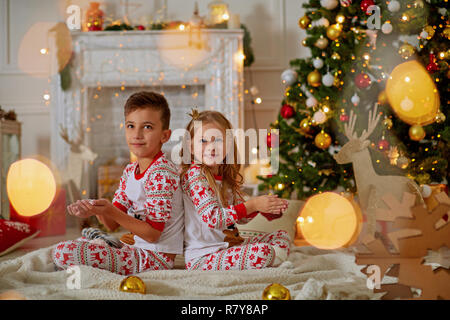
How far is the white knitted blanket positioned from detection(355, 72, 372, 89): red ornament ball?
136cm

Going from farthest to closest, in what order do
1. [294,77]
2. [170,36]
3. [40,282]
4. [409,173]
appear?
[170,36] → [294,77] → [409,173] → [40,282]

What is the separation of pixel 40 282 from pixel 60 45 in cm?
268

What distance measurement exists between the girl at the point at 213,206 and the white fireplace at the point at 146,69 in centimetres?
206

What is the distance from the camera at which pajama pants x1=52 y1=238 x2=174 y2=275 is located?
1.38m

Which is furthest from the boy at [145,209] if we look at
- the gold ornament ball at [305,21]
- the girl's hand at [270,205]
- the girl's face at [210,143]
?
the gold ornament ball at [305,21]

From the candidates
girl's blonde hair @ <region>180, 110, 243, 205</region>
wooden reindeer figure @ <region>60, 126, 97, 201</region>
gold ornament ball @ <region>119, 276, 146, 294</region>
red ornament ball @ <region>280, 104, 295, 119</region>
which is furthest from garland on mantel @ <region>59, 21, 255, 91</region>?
gold ornament ball @ <region>119, 276, 146, 294</region>

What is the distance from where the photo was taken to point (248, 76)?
12.7 feet

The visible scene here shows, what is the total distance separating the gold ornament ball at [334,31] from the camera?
102 inches

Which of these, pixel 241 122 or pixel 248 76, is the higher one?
pixel 248 76

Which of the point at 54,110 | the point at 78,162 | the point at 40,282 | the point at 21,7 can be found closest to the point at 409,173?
the point at 40,282

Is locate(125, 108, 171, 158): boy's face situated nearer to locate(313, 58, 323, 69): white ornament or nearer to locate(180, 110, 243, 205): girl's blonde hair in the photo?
locate(180, 110, 243, 205): girl's blonde hair

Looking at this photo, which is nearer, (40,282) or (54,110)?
(40,282)

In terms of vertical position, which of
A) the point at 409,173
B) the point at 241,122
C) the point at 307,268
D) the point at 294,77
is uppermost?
the point at 294,77
